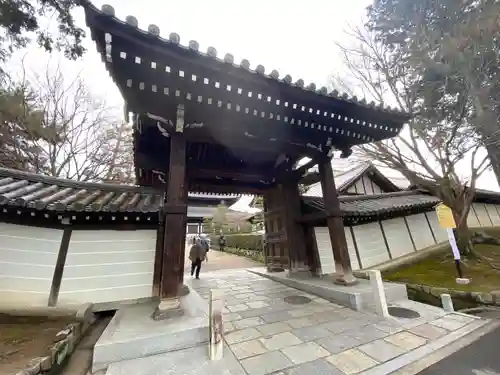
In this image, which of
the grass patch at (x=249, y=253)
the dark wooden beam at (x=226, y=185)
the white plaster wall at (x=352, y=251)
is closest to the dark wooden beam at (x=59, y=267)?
the dark wooden beam at (x=226, y=185)

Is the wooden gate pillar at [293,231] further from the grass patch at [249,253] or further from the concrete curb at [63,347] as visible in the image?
the grass patch at [249,253]

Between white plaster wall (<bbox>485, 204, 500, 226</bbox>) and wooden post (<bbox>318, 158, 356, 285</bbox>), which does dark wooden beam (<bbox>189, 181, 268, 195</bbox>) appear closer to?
wooden post (<bbox>318, 158, 356, 285</bbox>)

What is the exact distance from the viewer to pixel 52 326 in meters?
3.54

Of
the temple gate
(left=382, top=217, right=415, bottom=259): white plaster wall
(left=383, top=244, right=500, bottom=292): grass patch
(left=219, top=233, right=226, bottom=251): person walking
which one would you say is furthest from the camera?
(left=219, top=233, right=226, bottom=251): person walking

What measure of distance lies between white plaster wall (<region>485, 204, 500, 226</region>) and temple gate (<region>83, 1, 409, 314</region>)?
15.2m

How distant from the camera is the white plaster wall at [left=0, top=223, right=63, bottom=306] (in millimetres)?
4148

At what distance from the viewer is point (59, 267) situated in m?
4.45

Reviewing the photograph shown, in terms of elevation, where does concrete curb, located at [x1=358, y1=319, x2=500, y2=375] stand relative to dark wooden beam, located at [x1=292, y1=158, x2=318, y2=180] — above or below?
below

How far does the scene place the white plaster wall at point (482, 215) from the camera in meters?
13.6

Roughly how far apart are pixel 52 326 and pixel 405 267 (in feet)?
32.3

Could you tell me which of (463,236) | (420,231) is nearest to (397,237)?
(420,231)

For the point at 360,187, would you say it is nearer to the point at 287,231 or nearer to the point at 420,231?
the point at 420,231

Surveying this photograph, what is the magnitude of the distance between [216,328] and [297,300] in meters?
2.90

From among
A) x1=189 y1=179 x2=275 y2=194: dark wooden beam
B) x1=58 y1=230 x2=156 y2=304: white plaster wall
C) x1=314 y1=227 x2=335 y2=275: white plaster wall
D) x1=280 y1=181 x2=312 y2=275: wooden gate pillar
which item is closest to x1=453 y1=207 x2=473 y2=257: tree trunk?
x1=314 y1=227 x2=335 y2=275: white plaster wall
